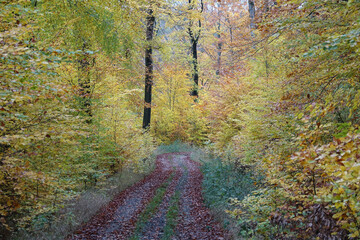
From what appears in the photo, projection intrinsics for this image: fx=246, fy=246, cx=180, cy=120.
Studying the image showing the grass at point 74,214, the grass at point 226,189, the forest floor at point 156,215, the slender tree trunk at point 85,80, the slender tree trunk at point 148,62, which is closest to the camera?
the grass at point 74,214

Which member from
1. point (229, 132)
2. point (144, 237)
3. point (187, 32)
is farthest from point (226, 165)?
point (187, 32)

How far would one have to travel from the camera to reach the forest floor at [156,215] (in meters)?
6.09

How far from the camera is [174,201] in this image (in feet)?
28.1

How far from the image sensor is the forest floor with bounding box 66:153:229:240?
609 cm

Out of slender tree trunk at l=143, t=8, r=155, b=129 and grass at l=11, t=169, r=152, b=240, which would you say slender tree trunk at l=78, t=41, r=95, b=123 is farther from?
slender tree trunk at l=143, t=8, r=155, b=129

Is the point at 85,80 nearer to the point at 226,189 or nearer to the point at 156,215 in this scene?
the point at 156,215

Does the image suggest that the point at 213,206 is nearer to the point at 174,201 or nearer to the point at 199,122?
the point at 174,201

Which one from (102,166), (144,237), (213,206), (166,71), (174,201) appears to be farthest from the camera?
(166,71)

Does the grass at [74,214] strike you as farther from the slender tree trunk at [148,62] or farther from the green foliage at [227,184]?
the slender tree trunk at [148,62]

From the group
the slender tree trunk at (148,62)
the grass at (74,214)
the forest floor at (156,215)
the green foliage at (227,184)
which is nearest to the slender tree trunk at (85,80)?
the grass at (74,214)

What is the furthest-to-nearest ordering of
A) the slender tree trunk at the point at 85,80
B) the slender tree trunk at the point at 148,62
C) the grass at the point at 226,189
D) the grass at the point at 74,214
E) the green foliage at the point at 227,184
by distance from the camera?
the slender tree trunk at the point at 148,62, the slender tree trunk at the point at 85,80, the green foliage at the point at 227,184, the grass at the point at 226,189, the grass at the point at 74,214

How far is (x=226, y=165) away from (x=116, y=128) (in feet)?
17.4

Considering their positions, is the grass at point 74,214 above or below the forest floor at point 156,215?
above

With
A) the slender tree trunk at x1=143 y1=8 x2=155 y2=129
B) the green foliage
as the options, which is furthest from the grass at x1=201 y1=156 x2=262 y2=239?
the slender tree trunk at x1=143 y1=8 x2=155 y2=129
